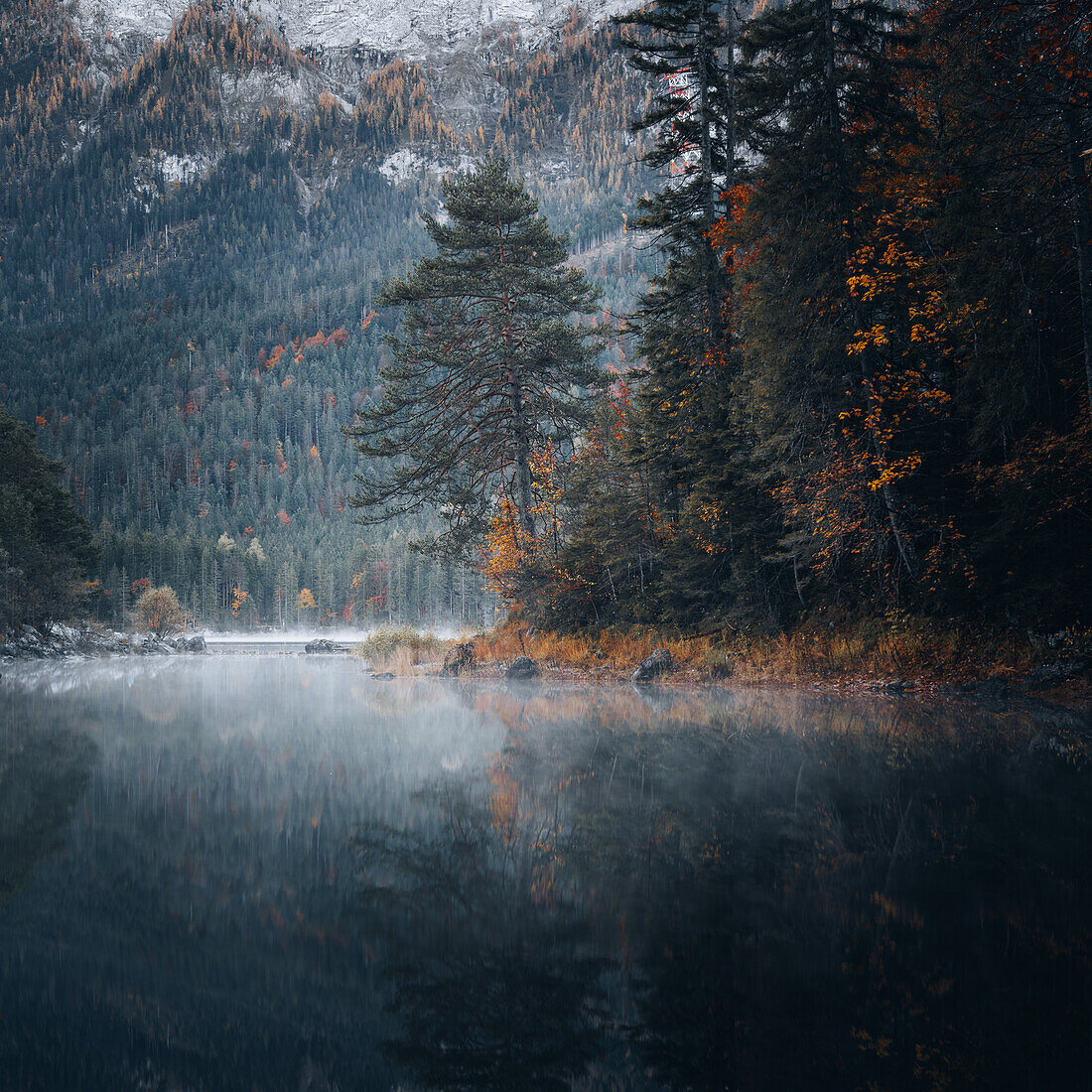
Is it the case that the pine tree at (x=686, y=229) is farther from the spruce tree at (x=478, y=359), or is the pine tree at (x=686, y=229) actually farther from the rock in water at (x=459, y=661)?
the rock in water at (x=459, y=661)


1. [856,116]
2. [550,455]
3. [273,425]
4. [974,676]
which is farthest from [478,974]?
[273,425]

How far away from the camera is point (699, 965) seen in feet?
7.89

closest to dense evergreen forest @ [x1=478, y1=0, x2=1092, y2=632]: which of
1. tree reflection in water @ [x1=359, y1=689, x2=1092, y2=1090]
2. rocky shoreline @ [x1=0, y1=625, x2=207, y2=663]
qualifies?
tree reflection in water @ [x1=359, y1=689, x2=1092, y2=1090]

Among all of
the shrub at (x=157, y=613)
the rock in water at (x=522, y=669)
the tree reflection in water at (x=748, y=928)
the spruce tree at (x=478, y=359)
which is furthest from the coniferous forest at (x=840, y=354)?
the shrub at (x=157, y=613)

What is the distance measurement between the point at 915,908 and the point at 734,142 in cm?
1964

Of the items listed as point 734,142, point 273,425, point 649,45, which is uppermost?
point 273,425

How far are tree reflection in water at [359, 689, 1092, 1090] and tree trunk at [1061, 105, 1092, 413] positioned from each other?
6937 millimetres

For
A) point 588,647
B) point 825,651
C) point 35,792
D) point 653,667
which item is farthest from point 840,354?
point 35,792

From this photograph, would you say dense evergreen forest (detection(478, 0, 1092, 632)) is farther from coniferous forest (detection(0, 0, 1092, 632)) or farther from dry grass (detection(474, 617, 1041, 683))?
dry grass (detection(474, 617, 1041, 683))

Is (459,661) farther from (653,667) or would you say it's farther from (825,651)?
(825,651)

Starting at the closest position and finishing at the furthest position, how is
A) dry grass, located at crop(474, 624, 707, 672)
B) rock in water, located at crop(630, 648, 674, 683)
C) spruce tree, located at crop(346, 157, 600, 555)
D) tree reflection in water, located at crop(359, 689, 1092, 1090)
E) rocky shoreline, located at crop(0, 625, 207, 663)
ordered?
1. tree reflection in water, located at crop(359, 689, 1092, 1090)
2. rock in water, located at crop(630, 648, 674, 683)
3. dry grass, located at crop(474, 624, 707, 672)
4. spruce tree, located at crop(346, 157, 600, 555)
5. rocky shoreline, located at crop(0, 625, 207, 663)

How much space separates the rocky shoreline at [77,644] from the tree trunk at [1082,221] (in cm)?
3769

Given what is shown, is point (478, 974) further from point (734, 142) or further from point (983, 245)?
point (734, 142)

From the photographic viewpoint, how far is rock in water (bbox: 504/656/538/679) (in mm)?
17953
